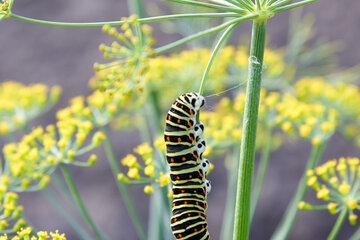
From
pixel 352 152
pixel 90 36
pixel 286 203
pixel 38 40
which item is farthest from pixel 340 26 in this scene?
pixel 38 40

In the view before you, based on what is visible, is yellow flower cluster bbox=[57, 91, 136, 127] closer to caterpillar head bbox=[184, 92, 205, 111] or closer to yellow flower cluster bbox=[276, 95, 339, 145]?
yellow flower cluster bbox=[276, 95, 339, 145]

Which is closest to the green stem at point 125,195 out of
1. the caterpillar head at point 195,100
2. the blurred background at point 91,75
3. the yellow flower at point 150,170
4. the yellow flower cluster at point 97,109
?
the yellow flower cluster at point 97,109

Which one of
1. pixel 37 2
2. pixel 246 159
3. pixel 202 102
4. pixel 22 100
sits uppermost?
pixel 37 2

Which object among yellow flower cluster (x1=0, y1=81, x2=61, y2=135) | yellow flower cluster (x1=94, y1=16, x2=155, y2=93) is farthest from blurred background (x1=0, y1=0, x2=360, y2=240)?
yellow flower cluster (x1=94, y1=16, x2=155, y2=93)

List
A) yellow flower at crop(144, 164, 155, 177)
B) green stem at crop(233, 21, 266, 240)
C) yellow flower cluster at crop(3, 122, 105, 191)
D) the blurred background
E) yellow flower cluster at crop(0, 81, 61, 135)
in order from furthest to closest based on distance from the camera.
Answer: the blurred background → yellow flower cluster at crop(0, 81, 61, 135) → yellow flower cluster at crop(3, 122, 105, 191) → yellow flower at crop(144, 164, 155, 177) → green stem at crop(233, 21, 266, 240)

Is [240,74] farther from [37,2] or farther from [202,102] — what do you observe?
[37,2]

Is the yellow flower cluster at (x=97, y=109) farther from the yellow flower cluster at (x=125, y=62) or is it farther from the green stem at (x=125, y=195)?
the yellow flower cluster at (x=125, y=62)
